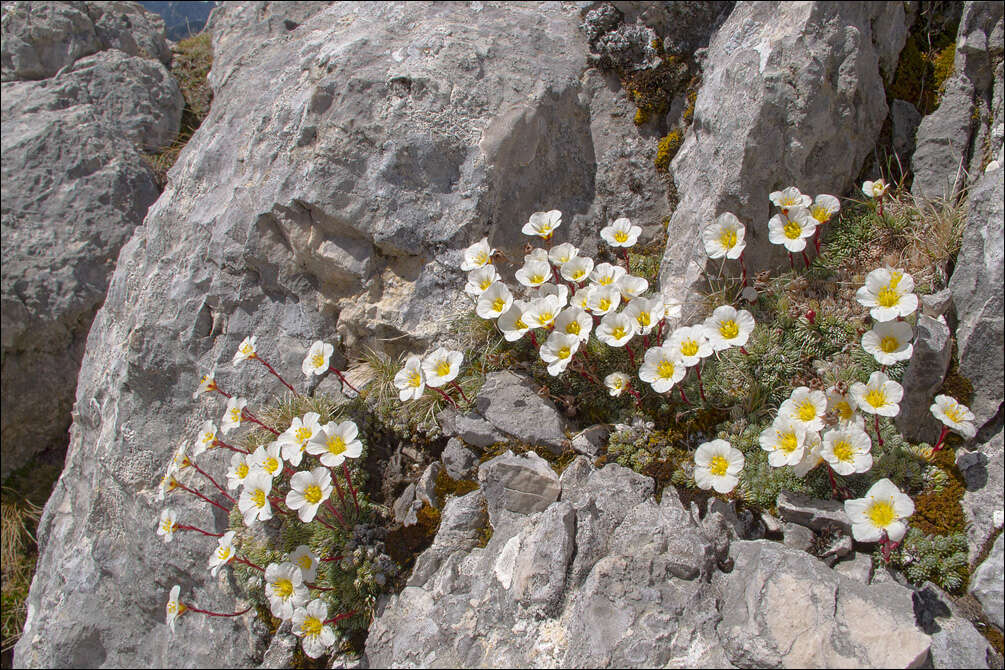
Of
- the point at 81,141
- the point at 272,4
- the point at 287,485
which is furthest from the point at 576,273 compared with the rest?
the point at 81,141

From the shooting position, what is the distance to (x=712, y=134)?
480 centimetres

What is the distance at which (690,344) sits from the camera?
13.3ft

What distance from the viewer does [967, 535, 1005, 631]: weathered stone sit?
307 cm

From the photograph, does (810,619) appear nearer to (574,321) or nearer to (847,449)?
(847,449)

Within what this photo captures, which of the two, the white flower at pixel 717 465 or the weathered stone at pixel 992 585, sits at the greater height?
the white flower at pixel 717 465

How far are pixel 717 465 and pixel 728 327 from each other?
908 mm

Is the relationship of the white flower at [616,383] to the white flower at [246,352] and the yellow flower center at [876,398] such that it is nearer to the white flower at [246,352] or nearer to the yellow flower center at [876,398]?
the yellow flower center at [876,398]

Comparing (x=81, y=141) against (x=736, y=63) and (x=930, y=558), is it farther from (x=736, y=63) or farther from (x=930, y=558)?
(x=930, y=558)

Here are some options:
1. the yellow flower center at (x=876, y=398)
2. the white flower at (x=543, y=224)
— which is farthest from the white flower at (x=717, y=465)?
the white flower at (x=543, y=224)

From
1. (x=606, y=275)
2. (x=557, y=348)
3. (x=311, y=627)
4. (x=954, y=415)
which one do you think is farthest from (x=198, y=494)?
(x=954, y=415)

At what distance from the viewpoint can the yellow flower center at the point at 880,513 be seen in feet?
10.5

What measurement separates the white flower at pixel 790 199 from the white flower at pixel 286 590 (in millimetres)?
4049

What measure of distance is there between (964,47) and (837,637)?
4.51 meters

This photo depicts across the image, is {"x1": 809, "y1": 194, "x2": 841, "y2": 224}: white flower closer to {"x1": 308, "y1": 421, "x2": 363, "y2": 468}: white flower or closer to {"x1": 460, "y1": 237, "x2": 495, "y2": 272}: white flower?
{"x1": 460, "y1": 237, "x2": 495, "y2": 272}: white flower
